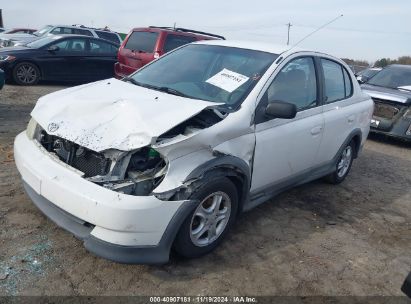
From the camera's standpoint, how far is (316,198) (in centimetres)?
498

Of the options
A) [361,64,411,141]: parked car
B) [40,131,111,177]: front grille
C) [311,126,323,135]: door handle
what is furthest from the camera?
[361,64,411,141]: parked car

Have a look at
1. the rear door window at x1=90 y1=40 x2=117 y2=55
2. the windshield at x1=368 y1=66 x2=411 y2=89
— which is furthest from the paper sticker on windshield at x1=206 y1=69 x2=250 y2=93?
the rear door window at x1=90 y1=40 x2=117 y2=55

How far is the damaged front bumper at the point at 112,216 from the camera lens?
8.65 feet

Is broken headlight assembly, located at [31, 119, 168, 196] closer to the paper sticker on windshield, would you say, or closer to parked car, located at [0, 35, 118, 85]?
the paper sticker on windshield

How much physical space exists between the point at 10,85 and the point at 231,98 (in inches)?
350

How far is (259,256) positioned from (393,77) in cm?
761

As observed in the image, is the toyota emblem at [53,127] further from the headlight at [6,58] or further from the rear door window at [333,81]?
the headlight at [6,58]

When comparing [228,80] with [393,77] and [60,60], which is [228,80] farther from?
[60,60]

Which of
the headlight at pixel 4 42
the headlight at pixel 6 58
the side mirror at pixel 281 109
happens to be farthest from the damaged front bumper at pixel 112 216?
the headlight at pixel 4 42

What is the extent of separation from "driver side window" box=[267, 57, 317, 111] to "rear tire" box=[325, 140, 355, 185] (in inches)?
52.5

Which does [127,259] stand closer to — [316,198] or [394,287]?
[394,287]

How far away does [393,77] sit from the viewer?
934 centimetres

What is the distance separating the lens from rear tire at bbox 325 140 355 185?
17.6 ft

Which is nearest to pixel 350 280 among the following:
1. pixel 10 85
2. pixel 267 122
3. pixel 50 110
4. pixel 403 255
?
pixel 403 255
